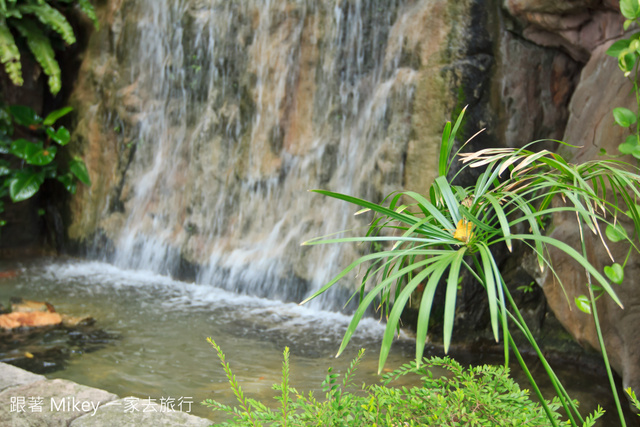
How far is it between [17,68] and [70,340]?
3986mm

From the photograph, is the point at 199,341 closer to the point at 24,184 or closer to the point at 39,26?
the point at 24,184

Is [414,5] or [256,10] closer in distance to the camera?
[414,5]

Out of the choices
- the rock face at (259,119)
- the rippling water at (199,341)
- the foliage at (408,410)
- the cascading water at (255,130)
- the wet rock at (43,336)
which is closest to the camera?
the foliage at (408,410)

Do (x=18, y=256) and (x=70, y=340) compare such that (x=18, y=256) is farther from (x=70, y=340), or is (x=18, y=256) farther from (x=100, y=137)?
(x=70, y=340)

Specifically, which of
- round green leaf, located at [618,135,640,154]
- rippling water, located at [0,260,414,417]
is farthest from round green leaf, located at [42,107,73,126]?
round green leaf, located at [618,135,640,154]

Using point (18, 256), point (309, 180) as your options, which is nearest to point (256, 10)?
point (309, 180)

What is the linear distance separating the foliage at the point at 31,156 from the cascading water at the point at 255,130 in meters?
0.72

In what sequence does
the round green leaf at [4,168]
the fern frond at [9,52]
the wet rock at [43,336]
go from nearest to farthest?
1. the wet rock at [43,336]
2. the fern frond at [9,52]
3. the round green leaf at [4,168]

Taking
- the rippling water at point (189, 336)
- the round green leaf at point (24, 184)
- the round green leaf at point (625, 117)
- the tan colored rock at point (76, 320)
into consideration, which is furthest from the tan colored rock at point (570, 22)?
the round green leaf at point (24, 184)

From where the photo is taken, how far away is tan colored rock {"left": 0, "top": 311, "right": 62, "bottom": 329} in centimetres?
482

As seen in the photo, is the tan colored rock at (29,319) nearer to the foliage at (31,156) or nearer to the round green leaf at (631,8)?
the foliage at (31,156)

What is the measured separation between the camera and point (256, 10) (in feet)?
22.0

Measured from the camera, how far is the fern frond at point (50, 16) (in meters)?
7.30

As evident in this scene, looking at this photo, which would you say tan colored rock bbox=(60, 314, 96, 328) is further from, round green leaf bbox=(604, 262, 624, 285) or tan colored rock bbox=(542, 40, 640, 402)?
round green leaf bbox=(604, 262, 624, 285)
